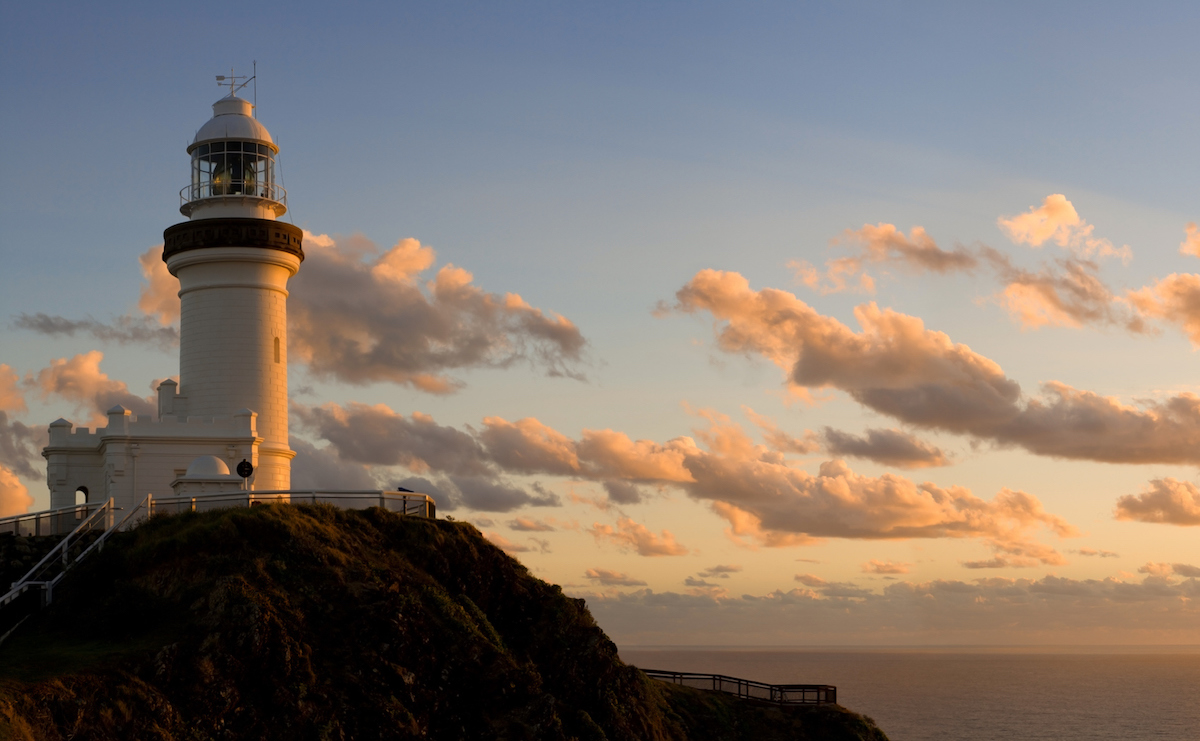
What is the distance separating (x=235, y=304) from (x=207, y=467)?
30.1 ft

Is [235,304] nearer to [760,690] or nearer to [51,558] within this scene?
[51,558]

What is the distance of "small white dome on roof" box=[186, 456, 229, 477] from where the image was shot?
39.9 metres

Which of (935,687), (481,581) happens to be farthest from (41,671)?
(935,687)

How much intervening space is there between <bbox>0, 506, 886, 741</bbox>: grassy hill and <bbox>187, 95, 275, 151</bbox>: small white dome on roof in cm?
1925

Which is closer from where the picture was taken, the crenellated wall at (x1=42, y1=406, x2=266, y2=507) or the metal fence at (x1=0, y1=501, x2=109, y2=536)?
the metal fence at (x1=0, y1=501, x2=109, y2=536)

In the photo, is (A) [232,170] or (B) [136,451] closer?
(B) [136,451]

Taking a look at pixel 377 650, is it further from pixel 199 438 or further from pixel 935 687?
pixel 935 687

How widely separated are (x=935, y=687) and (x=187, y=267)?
155829 mm

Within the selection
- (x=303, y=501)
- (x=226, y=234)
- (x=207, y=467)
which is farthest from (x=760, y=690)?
(x=226, y=234)

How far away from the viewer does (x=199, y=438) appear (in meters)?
44.2

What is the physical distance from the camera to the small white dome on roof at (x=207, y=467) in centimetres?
3991

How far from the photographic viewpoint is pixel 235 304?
47.0 metres

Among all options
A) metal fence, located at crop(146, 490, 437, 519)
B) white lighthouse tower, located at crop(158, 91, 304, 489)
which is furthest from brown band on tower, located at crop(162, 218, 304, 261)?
metal fence, located at crop(146, 490, 437, 519)

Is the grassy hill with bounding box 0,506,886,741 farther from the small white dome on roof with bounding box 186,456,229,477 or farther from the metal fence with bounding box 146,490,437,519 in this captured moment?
the small white dome on roof with bounding box 186,456,229,477
